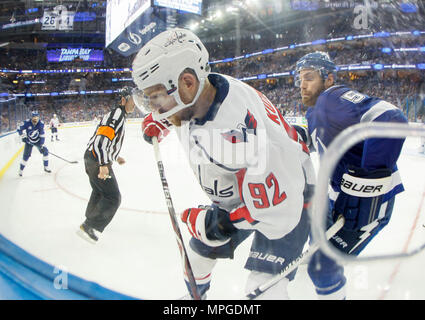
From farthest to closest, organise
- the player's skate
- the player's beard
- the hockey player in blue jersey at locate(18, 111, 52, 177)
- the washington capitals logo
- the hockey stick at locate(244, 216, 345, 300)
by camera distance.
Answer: the hockey player in blue jersey at locate(18, 111, 52, 177) < the player's skate < the player's beard < the hockey stick at locate(244, 216, 345, 300) < the washington capitals logo

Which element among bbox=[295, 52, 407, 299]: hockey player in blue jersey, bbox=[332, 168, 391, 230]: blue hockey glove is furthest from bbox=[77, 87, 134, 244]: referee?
bbox=[332, 168, 391, 230]: blue hockey glove

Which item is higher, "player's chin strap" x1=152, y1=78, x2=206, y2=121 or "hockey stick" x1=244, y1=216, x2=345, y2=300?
"player's chin strap" x1=152, y1=78, x2=206, y2=121

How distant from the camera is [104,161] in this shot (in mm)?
1660

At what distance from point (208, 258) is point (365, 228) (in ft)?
1.66

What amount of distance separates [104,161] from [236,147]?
1.27 metres

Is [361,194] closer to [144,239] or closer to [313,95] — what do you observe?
[313,95]

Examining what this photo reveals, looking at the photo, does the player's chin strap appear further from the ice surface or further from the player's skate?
the player's skate

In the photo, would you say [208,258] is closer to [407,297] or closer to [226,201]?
[226,201]

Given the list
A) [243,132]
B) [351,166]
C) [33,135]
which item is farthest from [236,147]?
[33,135]

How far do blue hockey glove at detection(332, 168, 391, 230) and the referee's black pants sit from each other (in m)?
1.44

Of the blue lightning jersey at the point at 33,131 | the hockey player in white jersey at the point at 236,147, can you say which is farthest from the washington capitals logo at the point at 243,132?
the blue lightning jersey at the point at 33,131

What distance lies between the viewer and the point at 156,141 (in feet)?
3.66

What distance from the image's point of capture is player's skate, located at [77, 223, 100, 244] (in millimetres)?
1622
